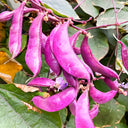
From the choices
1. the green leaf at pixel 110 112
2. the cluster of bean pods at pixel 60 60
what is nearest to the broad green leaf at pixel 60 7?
the cluster of bean pods at pixel 60 60

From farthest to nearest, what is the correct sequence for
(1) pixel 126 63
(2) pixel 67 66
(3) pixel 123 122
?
(3) pixel 123 122, (1) pixel 126 63, (2) pixel 67 66

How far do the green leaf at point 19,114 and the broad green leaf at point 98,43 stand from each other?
230 millimetres

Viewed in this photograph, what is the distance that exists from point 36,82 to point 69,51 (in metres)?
0.12

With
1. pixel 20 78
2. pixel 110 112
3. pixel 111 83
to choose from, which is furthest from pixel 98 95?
pixel 110 112

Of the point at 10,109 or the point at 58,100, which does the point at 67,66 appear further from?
the point at 10,109

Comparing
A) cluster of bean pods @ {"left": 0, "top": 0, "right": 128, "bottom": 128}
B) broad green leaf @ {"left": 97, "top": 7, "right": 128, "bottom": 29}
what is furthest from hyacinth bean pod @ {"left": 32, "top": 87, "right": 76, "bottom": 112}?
broad green leaf @ {"left": 97, "top": 7, "right": 128, "bottom": 29}

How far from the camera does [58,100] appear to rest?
0.38 metres

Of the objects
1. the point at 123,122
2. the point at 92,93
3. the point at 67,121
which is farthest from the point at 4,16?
the point at 123,122

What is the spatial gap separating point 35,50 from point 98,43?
322 millimetres

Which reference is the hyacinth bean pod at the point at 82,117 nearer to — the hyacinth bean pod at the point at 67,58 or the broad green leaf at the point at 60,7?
the hyacinth bean pod at the point at 67,58

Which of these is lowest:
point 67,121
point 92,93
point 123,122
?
point 123,122

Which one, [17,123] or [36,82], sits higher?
[36,82]

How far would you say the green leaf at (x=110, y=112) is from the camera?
2.42ft

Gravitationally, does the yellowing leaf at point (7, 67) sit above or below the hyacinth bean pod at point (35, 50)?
below
